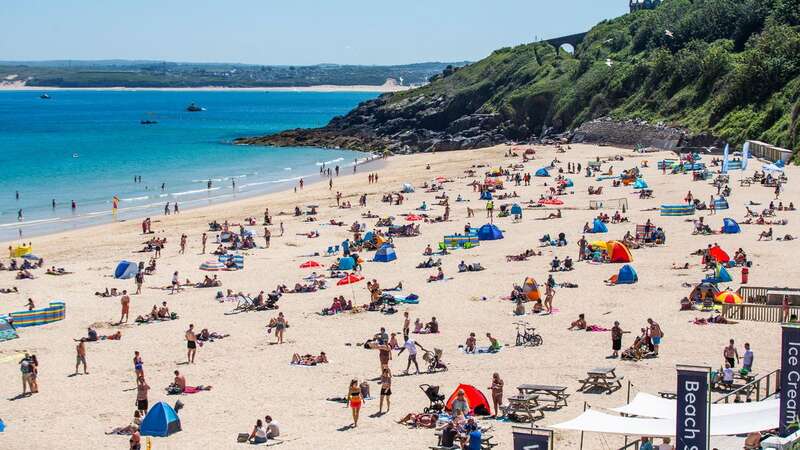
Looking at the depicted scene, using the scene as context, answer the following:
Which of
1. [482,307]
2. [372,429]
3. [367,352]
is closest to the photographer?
[372,429]

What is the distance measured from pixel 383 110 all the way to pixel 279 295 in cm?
7316

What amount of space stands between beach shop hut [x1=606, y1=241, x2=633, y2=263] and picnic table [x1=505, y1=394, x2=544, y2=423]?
44.4 ft

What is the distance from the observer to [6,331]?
25922 millimetres

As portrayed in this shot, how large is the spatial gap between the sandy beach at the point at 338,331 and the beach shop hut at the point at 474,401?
43 cm

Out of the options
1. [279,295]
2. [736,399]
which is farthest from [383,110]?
[736,399]

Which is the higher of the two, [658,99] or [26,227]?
[658,99]

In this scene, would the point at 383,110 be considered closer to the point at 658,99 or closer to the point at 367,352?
the point at 658,99

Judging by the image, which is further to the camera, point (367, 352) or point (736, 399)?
point (367, 352)

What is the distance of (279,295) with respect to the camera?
2931 cm

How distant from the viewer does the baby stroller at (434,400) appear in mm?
18531

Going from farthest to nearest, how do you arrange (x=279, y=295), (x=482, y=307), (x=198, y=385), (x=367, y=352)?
(x=279, y=295), (x=482, y=307), (x=367, y=352), (x=198, y=385)

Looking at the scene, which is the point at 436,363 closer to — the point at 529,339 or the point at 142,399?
the point at 529,339

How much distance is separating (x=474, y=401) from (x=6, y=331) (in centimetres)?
1322

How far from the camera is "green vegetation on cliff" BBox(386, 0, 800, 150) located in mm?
61531
